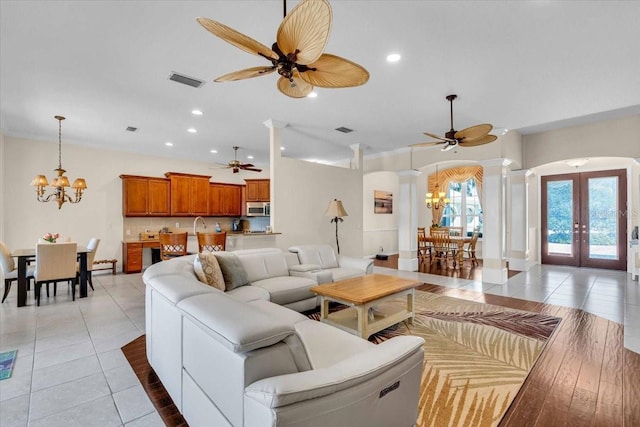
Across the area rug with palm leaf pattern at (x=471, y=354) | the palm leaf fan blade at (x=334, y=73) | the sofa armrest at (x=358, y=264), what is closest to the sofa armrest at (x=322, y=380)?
the area rug with palm leaf pattern at (x=471, y=354)

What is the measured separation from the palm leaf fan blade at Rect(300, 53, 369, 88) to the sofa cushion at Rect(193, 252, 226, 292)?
82.9 inches

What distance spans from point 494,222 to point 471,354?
→ 3777 mm

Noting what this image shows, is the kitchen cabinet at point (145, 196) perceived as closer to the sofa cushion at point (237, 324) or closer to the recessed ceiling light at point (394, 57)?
the recessed ceiling light at point (394, 57)

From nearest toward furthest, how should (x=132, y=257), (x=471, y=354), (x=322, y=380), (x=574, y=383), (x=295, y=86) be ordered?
(x=322, y=380)
(x=574, y=383)
(x=295, y=86)
(x=471, y=354)
(x=132, y=257)

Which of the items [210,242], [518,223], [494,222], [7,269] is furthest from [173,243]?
[518,223]

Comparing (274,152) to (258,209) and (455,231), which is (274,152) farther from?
(455,231)

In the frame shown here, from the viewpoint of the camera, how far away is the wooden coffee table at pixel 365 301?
3.05 metres

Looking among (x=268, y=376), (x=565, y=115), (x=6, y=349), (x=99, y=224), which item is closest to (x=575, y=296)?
(x=565, y=115)

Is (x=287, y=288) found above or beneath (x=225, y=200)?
beneath

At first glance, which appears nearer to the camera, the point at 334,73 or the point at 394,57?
the point at 334,73

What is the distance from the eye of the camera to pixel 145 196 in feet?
23.2

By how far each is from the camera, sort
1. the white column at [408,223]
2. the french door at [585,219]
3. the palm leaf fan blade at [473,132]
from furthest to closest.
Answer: the white column at [408,223] < the french door at [585,219] < the palm leaf fan blade at [473,132]

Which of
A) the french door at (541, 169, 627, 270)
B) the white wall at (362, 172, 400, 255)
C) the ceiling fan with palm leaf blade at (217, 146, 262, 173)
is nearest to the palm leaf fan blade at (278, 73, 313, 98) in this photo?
the ceiling fan with palm leaf blade at (217, 146, 262, 173)

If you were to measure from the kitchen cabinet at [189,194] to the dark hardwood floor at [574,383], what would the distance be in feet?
15.8
